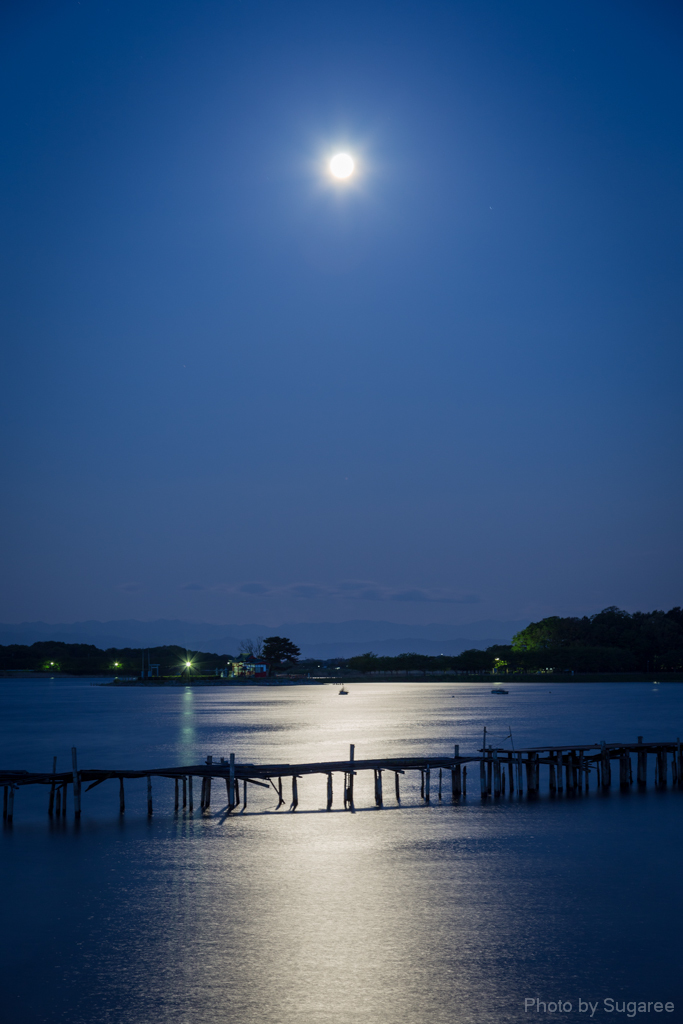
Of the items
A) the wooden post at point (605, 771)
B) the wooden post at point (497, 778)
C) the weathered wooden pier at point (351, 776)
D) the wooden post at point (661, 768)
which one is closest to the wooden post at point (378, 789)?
the weathered wooden pier at point (351, 776)

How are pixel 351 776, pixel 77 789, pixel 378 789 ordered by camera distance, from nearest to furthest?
pixel 77 789
pixel 378 789
pixel 351 776

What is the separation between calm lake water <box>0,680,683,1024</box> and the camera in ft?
50.9

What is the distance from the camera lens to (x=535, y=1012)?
14891mm

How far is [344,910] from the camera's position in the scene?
20781 millimetres

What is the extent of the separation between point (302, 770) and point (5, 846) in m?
11.1

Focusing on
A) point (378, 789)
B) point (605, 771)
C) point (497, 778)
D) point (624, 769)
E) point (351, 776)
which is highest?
point (351, 776)

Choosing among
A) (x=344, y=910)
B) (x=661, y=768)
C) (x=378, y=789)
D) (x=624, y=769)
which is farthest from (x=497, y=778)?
(x=344, y=910)

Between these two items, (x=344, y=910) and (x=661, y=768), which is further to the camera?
(x=661, y=768)

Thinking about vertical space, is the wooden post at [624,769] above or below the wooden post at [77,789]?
below

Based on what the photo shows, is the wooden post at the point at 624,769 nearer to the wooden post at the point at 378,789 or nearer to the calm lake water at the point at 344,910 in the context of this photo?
the calm lake water at the point at 344,910

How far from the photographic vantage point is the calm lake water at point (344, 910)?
1551cm

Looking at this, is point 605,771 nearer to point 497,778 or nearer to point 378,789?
point 497,778

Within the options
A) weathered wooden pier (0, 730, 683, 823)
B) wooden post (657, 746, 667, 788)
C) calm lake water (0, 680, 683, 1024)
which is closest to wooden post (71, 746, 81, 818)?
weathered wooden pier (0, 730, 683, 823)

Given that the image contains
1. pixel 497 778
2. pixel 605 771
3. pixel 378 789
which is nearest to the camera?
pixel 378 789
